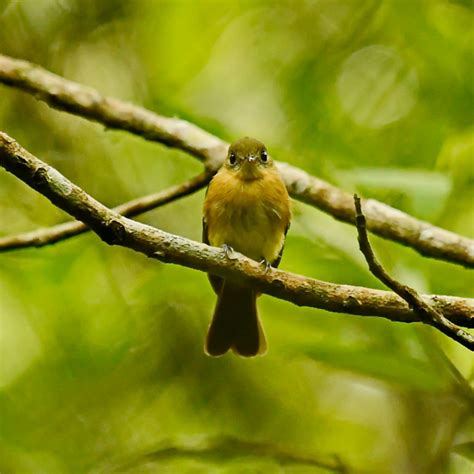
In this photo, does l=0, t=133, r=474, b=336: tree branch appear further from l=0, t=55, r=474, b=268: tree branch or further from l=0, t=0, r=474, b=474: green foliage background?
l=0, t=55, r=474, b=268: tree branch

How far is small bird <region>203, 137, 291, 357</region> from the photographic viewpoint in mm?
3895

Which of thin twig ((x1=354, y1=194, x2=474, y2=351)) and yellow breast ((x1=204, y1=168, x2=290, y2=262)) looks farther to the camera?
yellow breast ((x1=204, y1=168, x2=290, y2=262))

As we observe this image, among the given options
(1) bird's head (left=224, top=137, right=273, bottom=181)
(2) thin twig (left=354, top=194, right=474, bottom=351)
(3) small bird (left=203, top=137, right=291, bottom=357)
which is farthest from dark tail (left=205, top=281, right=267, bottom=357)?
(2) thin twig (left=354, top=194, right=474, bottom=351)

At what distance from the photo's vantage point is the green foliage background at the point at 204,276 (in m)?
3.52

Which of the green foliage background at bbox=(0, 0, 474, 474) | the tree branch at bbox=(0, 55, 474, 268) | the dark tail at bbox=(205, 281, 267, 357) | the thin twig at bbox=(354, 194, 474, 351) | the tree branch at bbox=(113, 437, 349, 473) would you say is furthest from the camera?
the dark tail at bbox=(205, 281, 267, 357)

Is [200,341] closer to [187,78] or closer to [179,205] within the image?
[179,205]

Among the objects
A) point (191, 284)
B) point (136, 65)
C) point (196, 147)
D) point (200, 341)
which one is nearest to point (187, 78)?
point (136, 65)

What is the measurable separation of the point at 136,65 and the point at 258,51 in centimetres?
74

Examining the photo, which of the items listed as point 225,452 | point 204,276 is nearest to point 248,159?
point 204,276

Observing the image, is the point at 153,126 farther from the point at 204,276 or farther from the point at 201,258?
the point at 201,258

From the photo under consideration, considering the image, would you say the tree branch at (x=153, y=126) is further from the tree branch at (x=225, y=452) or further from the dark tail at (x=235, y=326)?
the tree branch at (x=225, y=452)

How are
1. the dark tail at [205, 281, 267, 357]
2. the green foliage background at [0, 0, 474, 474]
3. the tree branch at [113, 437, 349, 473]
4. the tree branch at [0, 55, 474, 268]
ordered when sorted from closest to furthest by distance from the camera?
1. the tree branch at [113, 437, 349, 473]
2. the green foliage background at [0, 0, 474, 474]
3. the tree branch at [0, 55, 474, 268]
4. the dark tail at [205, 281, 267, 357]

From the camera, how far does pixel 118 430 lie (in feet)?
15.2

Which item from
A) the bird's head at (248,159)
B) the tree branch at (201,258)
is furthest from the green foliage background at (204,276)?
the tree branch at (201,258)
